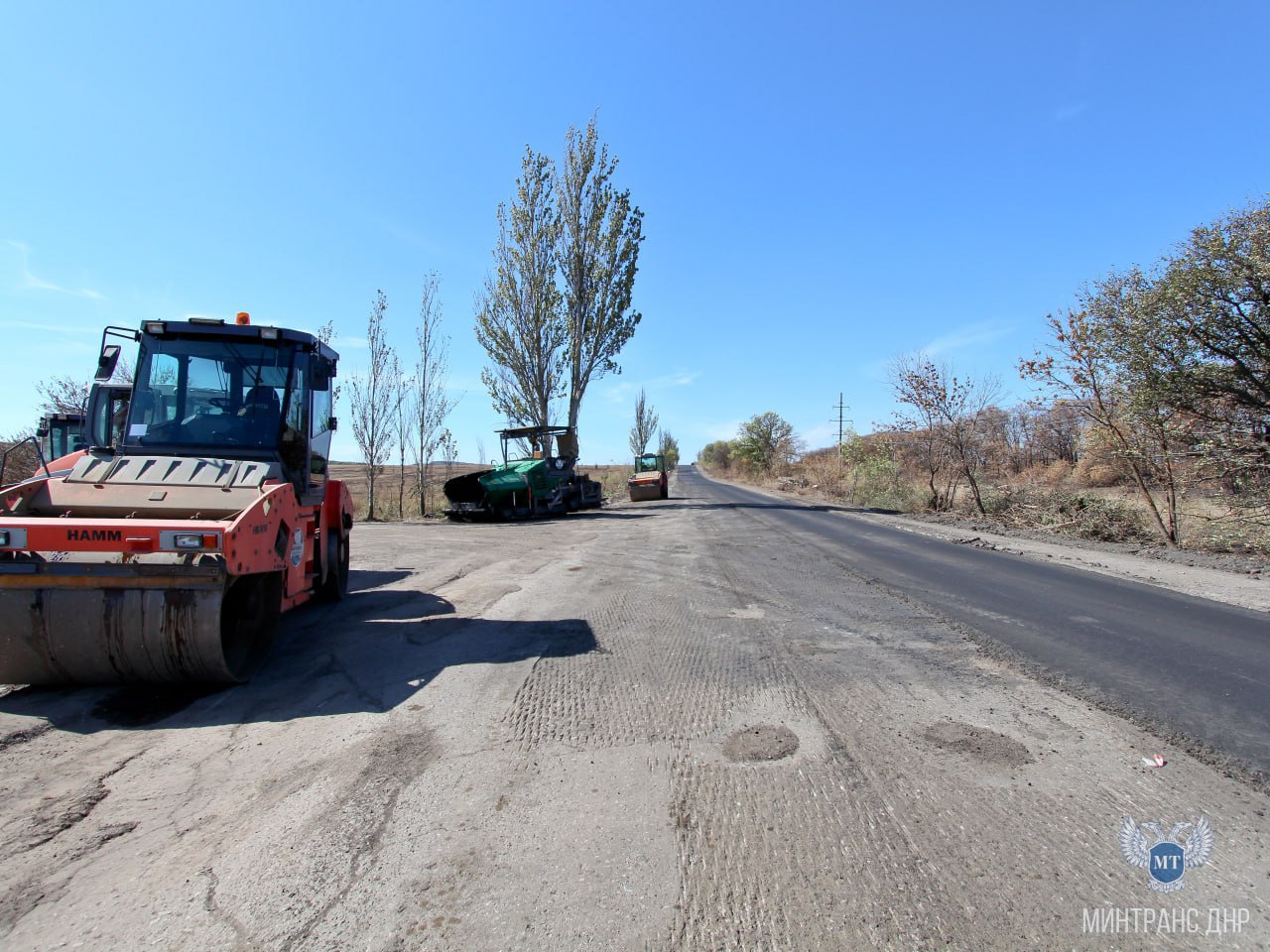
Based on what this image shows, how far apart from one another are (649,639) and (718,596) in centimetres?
218

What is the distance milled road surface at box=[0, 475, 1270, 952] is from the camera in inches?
93.1

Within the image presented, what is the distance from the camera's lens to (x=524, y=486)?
22.0m

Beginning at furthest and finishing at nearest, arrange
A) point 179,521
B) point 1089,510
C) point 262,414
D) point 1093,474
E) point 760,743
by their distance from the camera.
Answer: point 1093,474
point 1089,510
point 262,414
point 179,521
point 760,743

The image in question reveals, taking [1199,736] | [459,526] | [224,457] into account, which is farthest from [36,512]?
[459,526]

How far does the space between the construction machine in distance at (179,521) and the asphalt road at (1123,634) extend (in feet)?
19.8

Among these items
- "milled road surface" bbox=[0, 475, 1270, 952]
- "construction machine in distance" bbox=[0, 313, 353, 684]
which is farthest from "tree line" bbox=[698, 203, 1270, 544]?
"construction machine in distance" bbox=[0, 313, 353, 684]

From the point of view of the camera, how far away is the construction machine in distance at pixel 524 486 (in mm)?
21516

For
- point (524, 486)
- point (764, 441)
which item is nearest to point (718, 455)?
point (764, 441)

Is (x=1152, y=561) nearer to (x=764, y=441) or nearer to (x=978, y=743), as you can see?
(x=978, y=743)

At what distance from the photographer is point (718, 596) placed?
8000mm

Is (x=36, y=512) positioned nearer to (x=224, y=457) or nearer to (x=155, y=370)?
(x=224, y=457)

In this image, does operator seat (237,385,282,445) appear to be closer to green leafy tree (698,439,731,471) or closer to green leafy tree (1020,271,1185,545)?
green leafy tree (1020,271,1185,545)

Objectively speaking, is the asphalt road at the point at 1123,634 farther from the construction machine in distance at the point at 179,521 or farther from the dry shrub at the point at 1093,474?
the dry shrub at the point at 1093,474

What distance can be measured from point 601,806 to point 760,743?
1.08 meters
